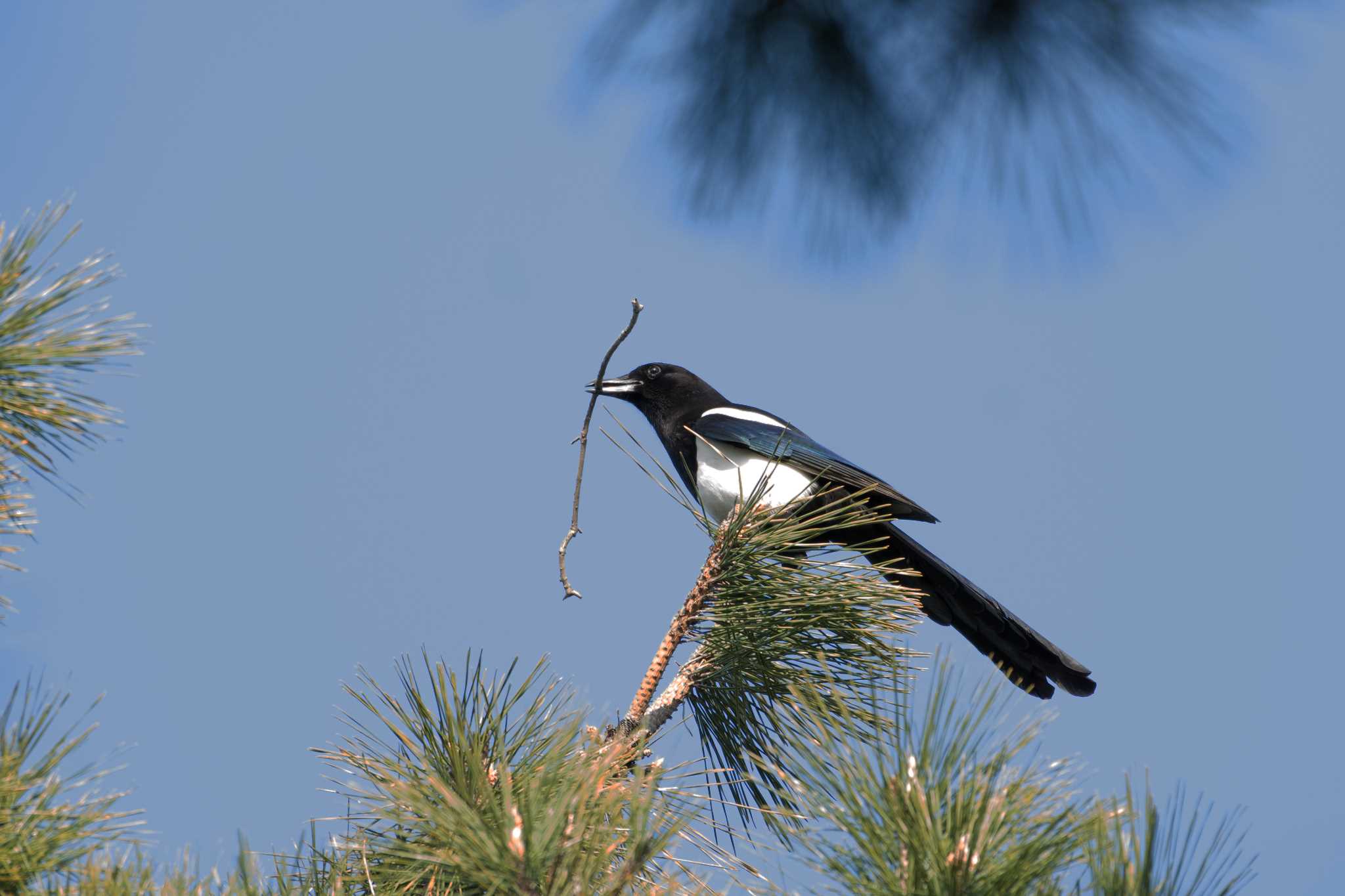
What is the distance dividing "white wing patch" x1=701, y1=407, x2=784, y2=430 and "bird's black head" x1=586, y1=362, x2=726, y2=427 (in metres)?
0.23

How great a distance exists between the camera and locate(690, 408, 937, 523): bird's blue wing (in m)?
3.25

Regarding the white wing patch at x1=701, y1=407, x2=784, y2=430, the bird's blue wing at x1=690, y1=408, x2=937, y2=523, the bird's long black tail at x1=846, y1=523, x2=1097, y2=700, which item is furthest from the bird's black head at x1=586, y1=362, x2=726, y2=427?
the bird's long black tail at x1=846, y1=523, x2=1097, y2=700

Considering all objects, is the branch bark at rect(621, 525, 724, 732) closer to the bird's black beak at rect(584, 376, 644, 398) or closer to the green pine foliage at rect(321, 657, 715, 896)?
the green pine foliage at rect(321, 657, 715, 896)

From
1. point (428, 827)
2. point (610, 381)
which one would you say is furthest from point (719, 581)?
point (610, 381)

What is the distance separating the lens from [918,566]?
3.19m

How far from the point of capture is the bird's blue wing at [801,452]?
3248 mm

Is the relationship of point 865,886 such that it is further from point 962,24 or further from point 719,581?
point 962,24

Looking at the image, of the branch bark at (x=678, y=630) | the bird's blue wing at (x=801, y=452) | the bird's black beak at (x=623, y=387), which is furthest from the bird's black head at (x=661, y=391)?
the branch bark at (x=678, y=630)

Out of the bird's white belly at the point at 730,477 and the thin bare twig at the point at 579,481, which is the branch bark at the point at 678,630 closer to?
the thin bare twig at the point at 579,481

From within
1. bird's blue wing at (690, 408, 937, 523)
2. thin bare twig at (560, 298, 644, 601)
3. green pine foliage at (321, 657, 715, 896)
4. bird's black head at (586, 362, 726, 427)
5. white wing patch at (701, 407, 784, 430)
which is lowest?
green pine foliage at (321, 657, 715, 896)

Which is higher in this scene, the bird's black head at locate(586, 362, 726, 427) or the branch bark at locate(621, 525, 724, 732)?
the bird's black head at locate(586, 362, 726, 427)

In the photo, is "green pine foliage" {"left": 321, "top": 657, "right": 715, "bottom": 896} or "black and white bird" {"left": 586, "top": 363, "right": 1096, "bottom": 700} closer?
"green pine foliage" {"left": 321, "top": 657, "right": 715, "bottom": 896}

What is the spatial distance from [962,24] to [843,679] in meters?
1.41

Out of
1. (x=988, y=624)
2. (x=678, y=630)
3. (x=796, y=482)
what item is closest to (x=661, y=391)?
(x=796, y=482)
